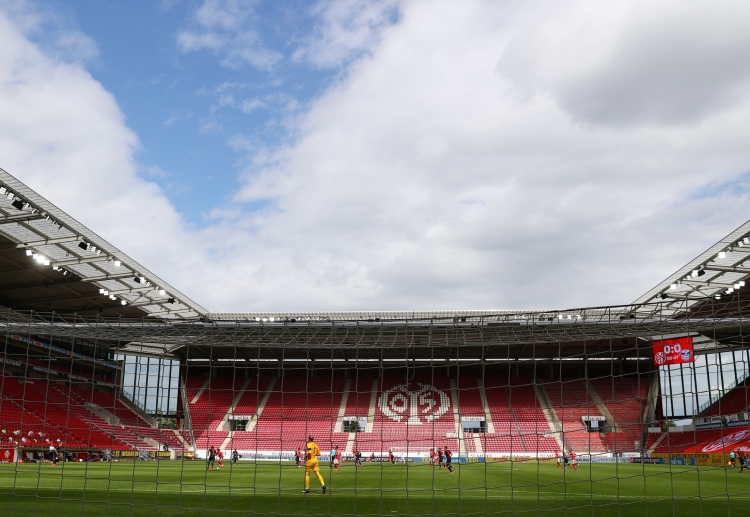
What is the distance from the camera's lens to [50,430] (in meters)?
29.8

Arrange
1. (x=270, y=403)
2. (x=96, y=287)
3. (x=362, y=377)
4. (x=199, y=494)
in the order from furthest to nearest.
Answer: (x=362, y=377), (x=270, y=403), (x=96, y=287), (x=199, y=494)

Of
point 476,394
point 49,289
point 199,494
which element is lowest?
point 199,494

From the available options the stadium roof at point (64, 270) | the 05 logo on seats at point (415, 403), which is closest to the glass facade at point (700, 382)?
the 05 logo on seats at point (415, 403)

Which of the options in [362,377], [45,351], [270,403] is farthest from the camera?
[362,377]

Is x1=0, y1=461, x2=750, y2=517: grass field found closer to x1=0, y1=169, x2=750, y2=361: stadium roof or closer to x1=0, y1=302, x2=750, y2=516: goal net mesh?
x1=0, y1=302, x2=750, y2=516: goal net mesh

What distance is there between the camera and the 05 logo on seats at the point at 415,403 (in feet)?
106

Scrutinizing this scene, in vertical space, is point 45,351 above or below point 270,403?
above

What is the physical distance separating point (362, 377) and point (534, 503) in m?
28.0

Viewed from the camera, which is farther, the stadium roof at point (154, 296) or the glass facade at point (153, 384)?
the glass facade at point (153, 384)

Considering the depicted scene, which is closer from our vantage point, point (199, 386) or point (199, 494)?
point (199, 494)

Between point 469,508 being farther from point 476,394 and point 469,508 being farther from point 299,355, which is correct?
point 476,394

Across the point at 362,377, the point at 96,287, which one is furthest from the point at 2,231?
the point at 362,377

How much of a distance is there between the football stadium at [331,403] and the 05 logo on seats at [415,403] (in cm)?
14

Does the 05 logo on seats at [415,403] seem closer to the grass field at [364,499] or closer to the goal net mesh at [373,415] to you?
the goal net mesh at [373,415]
